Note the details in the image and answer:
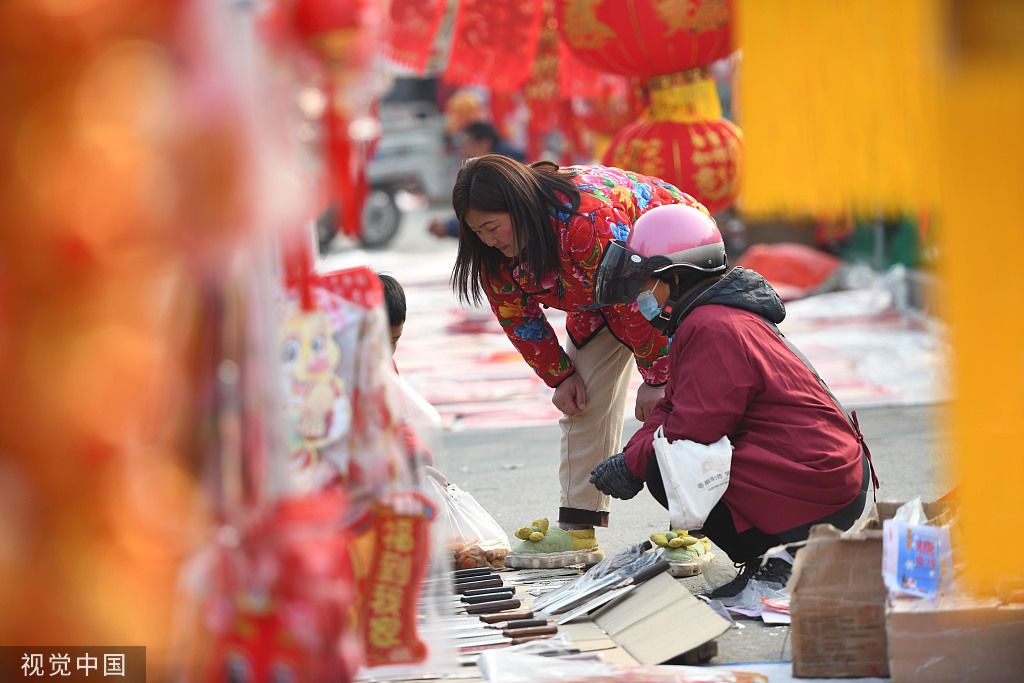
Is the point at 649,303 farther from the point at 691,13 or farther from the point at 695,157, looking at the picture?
the point at 695,157

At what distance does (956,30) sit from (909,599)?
4.52ft

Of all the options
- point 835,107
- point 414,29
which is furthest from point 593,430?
point 414,29

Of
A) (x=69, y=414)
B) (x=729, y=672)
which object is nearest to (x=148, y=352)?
(x=69, y=414)

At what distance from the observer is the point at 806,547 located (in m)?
2.80

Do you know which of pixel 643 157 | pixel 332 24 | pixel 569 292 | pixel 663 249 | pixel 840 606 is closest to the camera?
pixel 332 24

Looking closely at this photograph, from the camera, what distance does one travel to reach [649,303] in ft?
11.4

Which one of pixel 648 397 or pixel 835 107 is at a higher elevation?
pixel 835 107

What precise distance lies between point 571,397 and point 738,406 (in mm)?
906

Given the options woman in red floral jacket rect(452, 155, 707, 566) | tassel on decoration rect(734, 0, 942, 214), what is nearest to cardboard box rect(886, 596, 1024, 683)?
tassel on decoration rect(734, 0, 942, 214)

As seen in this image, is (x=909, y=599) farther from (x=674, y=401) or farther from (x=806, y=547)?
(x=674, y=401)

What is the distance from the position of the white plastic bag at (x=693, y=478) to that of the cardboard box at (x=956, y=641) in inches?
28.6

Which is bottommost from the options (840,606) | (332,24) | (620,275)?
(840,606)

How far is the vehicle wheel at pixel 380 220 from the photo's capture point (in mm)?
15398

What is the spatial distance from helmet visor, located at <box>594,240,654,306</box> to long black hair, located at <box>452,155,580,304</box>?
228 millimetres
